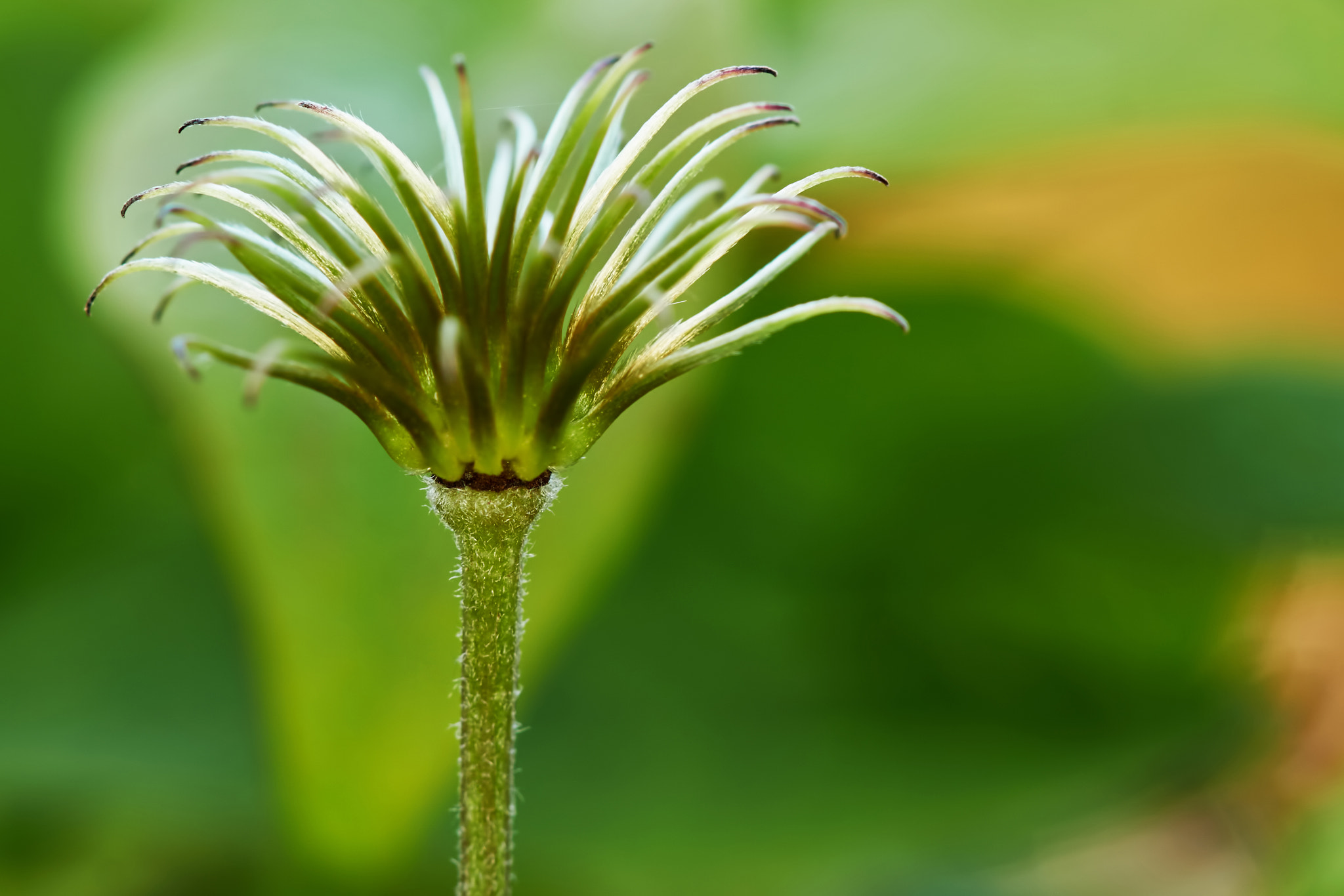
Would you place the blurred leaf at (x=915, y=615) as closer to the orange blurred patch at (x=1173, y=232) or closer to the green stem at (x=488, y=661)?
the orange blurred patch at (x=1173, y=232)

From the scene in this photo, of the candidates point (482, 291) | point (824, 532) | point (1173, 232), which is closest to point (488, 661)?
point (482, 291)

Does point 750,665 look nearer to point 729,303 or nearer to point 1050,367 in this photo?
point 1050,367

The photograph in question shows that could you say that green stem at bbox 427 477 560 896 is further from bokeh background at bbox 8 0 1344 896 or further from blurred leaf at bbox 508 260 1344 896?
blurred leaf at bbox 508 260 1344 896

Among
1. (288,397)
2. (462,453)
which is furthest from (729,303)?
(288,397)

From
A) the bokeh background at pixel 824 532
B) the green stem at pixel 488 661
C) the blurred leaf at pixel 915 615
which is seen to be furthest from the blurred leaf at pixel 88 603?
the green stem at pixel 488 661

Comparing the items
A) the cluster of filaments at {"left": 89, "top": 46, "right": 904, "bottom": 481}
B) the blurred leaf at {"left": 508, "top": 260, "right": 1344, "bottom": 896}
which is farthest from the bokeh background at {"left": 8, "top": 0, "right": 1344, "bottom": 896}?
the cluster of filaments at {"left": 89, "top": 46, "right": 904, "bottom": 481}

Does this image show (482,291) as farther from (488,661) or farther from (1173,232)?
(1173,232)
